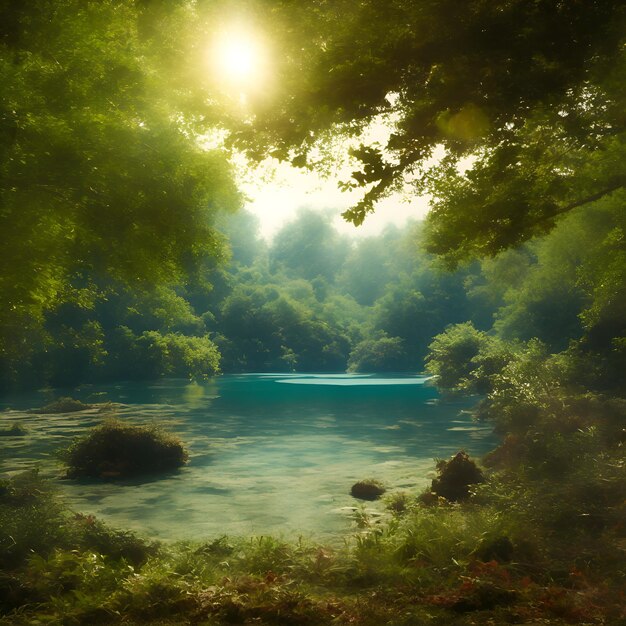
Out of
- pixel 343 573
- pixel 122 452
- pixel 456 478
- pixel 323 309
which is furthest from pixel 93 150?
pixel 323 309

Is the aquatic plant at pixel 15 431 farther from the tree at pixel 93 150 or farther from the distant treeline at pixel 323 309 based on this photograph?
the tree at pixel 93 150

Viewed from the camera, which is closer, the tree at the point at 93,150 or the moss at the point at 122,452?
the tree at the point at 93,150

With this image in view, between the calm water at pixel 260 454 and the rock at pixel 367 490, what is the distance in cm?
28

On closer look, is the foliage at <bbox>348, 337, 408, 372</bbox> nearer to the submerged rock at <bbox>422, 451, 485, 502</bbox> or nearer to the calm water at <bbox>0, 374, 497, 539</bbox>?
the calm water at <bbox>0, 374, 497, 539</bbox>

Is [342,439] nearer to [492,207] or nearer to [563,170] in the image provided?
[563,170]

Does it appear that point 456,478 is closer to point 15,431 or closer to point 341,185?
point 341,185

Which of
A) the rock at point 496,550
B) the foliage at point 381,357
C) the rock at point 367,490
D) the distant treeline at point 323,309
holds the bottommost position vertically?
the foliage at point 381,357

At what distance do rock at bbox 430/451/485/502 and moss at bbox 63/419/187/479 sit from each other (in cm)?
871

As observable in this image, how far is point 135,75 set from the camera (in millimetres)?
13695

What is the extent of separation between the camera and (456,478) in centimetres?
1471

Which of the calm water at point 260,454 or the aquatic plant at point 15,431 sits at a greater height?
the aquatic plant at point 15,431

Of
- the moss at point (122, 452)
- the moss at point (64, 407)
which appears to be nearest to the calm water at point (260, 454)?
the moss at point (122, 452)

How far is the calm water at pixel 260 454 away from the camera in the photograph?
13844 millimetres

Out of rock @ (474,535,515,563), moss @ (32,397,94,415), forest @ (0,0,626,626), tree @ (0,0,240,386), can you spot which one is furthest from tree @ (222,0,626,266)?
moss @ (32,397,94,415)
